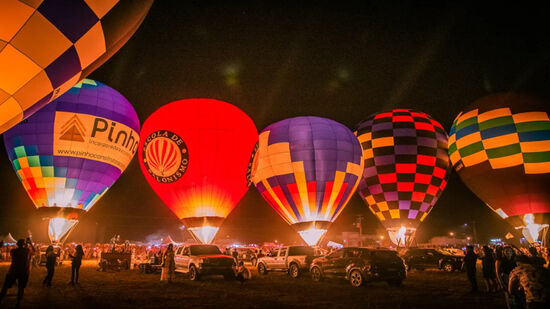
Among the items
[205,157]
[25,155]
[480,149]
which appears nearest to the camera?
[205,157]

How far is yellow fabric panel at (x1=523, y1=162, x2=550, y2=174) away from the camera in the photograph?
2170cm

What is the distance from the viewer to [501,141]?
2272cm

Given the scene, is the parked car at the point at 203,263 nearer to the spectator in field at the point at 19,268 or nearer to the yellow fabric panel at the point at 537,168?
the spectator in field at the point at 19,268

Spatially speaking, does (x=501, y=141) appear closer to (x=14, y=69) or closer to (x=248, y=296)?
(x=248, y=296)

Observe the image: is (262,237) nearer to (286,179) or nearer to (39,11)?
(286,179)

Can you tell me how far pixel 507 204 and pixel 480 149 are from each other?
12.5ft

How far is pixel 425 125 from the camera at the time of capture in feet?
86.6

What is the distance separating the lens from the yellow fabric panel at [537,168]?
71.2 ft

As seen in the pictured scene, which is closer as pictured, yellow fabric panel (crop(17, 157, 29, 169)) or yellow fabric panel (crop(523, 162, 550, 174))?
yellow fabric panel (crop(17, 157, 29, 169))

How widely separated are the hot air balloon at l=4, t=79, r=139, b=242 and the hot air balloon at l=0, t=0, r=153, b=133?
1255cm

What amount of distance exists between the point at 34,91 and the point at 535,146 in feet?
82.1

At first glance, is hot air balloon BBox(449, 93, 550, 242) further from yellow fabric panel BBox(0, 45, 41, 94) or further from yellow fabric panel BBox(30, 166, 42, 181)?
yellow fabric panel BBox(30, 166, 42, 181)

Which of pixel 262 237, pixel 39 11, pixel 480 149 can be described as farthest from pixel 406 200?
pixel 262 237

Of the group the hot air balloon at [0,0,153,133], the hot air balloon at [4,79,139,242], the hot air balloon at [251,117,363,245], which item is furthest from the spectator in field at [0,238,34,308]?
the hot air balloon at [251,117,363,245]
